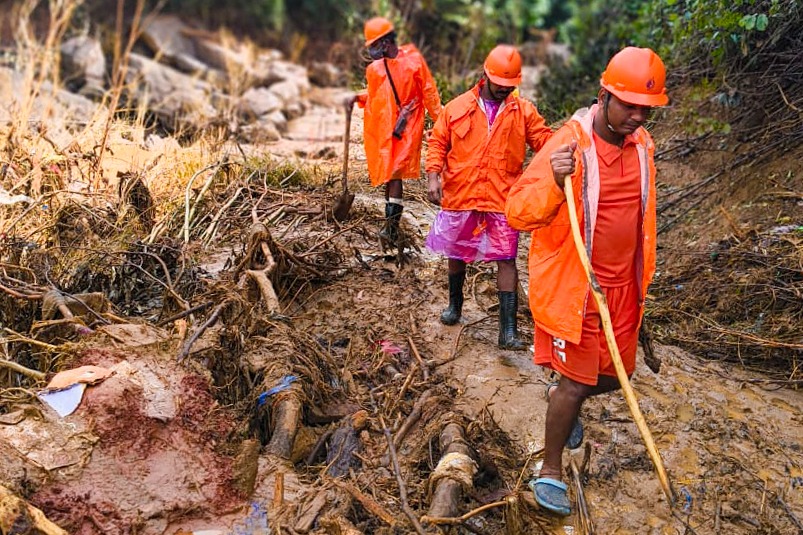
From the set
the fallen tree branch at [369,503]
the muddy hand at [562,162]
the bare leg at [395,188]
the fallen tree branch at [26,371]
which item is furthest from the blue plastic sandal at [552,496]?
the bare leg at [395,188]

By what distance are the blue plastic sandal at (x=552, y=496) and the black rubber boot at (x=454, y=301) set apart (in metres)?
1.65

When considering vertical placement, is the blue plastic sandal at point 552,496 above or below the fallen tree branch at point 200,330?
below

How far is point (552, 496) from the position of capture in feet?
10.1

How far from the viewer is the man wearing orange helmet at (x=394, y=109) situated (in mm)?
5395

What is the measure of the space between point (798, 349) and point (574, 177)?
7.22 ft

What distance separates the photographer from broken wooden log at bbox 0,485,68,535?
2.50 m

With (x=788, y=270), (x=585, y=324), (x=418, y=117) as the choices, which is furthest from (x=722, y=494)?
(x=418, y=117)

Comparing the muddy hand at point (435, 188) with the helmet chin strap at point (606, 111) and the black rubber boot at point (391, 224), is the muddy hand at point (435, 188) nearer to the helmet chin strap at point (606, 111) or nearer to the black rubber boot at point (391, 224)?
the black rubber boot at point (391, 224)

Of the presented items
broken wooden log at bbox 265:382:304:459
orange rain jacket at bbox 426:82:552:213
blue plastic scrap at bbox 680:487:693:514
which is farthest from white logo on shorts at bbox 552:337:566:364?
orange rain jacket at bbox 426:82:552:213

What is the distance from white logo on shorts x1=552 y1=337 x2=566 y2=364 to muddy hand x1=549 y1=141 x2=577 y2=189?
1.88ft

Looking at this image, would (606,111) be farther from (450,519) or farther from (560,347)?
(450,519)

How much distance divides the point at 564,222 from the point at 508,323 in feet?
4.94

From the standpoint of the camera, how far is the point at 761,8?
5.66m

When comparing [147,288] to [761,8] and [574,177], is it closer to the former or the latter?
[574,177]
